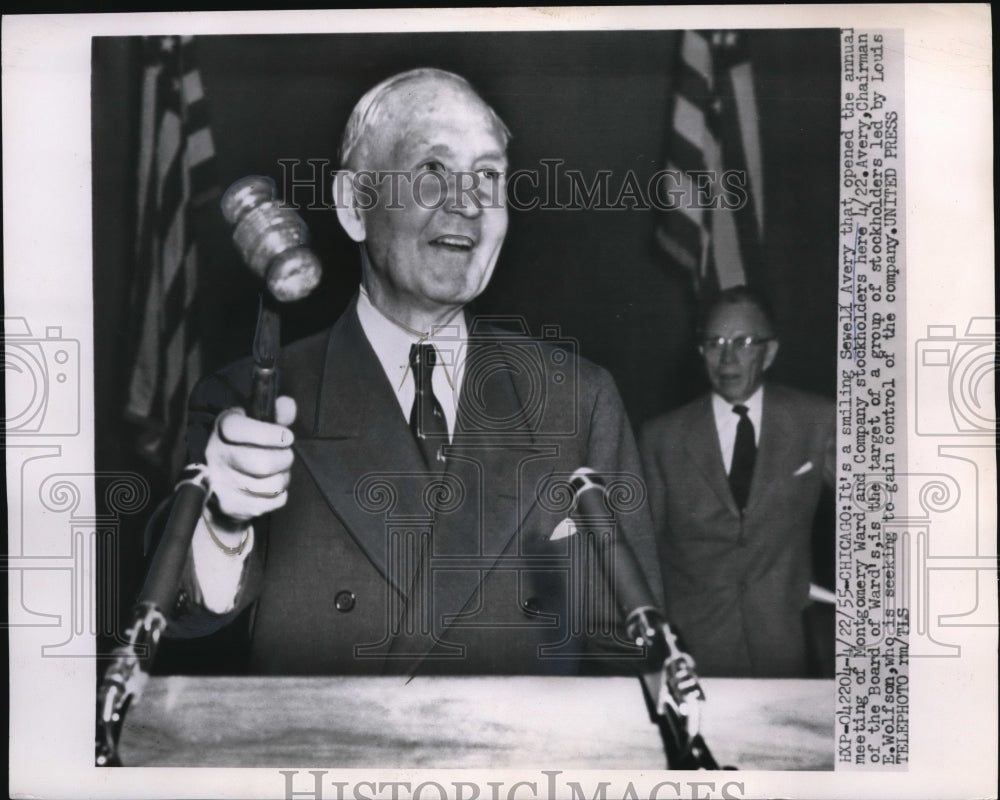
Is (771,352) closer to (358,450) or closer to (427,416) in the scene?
(427,416)

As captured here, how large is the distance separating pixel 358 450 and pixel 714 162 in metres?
0.95

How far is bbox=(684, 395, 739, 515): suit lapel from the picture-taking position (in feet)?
6.57

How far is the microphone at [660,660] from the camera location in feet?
6.53

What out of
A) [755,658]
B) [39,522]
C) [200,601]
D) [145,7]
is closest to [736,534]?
[755,658]

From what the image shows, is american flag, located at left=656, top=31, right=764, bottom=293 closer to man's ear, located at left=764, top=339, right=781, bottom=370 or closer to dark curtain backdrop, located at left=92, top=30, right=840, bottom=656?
dark curtain backdrop, located at left=92, top=30, right=840, bottom=656

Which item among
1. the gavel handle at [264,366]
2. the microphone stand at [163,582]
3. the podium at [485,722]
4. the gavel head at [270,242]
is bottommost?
the podium at [485,722]

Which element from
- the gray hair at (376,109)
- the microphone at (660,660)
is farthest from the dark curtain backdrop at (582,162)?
the microphone at (660,660)

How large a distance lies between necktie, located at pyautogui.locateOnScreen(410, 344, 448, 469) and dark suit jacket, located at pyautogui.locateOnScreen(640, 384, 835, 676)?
16.5 inches

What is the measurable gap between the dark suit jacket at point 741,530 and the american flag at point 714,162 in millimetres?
295

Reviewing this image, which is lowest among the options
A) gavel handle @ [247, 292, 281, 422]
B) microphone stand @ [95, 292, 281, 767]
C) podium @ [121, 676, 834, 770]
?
podium @ [121, 676, 834, 770]

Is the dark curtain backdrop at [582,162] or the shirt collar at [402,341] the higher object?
the dark curtain backdrop at [582,162]
